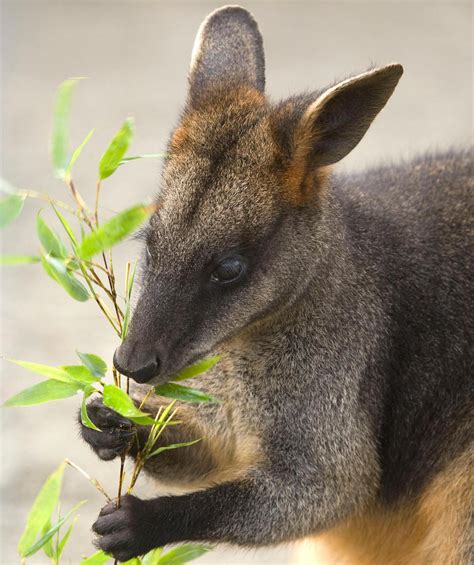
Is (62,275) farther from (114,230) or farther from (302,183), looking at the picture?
(302,183)

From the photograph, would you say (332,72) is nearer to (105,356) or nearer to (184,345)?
(105,356)

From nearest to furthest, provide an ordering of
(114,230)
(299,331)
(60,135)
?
(114,230) < (60,135) < (299,331)

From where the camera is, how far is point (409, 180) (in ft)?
14.5

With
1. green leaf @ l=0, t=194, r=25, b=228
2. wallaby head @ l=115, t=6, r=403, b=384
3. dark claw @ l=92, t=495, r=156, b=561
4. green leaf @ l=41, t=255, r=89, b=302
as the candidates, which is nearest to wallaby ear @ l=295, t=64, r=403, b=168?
wallaby head @ l=115, t=6, r=403, b=384

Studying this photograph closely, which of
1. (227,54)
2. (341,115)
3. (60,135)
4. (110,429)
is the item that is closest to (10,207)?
(60,135)

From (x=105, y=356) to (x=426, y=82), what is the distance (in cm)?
478

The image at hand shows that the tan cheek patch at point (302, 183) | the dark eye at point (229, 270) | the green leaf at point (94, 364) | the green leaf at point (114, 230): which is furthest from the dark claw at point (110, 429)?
the tan cheek patch at point (302, 183)

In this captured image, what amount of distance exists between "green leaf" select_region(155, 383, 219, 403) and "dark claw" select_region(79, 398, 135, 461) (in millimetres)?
214

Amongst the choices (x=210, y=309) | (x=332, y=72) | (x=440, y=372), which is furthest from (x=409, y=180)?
(x=332, y=72)

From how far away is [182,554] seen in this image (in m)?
3.56

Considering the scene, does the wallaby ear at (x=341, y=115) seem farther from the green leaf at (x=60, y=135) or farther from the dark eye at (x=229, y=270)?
the green leaf at (x=60, y=135)

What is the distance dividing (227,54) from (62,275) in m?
1.23

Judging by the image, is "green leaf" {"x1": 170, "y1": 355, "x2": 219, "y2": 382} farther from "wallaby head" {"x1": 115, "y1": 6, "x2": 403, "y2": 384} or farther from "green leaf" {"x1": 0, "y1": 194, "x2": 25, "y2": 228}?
"green leaf" {"x1": 0, "y1": 194, "x2": 25, "y2": 228}

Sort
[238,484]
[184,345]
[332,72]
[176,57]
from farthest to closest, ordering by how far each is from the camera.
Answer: [176,57] → [332,72] → [238,484] → [184,345]
